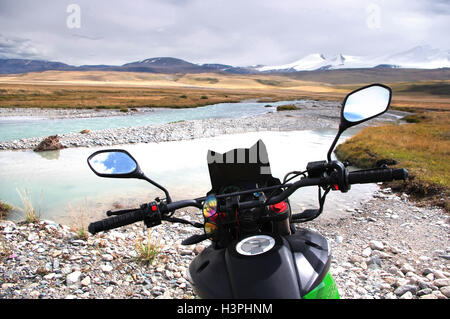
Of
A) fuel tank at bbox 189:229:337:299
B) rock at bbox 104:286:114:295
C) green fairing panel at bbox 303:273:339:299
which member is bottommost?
rock at bbox 104:286:114:295

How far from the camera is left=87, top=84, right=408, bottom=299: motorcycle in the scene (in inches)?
66.1

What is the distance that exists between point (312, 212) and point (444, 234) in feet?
19.8

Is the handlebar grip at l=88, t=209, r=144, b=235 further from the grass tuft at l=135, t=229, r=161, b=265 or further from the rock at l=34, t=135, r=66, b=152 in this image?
the rock at l=34, t=135, r=66, b=152

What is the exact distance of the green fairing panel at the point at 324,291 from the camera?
1712 mm

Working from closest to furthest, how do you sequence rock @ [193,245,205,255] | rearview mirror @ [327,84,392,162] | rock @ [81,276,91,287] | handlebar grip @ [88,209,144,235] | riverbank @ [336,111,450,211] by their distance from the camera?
handlebar grip @ [88,209,144,235] → rearview mirror @ [327,84,392,162] → rock @ [81,276,91,287] → rock @ [193,245,205,255] → riverbank @ [336,111,450,211]

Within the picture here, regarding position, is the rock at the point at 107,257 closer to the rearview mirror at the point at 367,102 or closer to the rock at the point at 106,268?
the rock at the point at 106,268

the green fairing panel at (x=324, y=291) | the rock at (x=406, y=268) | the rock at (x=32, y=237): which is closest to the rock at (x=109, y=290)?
the rock at (x=32, y=237)

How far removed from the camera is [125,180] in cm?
1222

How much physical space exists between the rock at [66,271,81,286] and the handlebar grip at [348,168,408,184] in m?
4.42

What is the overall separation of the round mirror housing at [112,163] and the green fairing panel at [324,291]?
1.35 metres

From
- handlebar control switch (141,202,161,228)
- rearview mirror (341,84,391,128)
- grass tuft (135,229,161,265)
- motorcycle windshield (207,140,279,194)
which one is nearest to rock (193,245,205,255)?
grass tuft (135,229,161,265)

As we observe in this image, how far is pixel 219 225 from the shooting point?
80.4 inches

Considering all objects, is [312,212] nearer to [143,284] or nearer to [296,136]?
[143,284]

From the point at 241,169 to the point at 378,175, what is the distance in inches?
36.3
